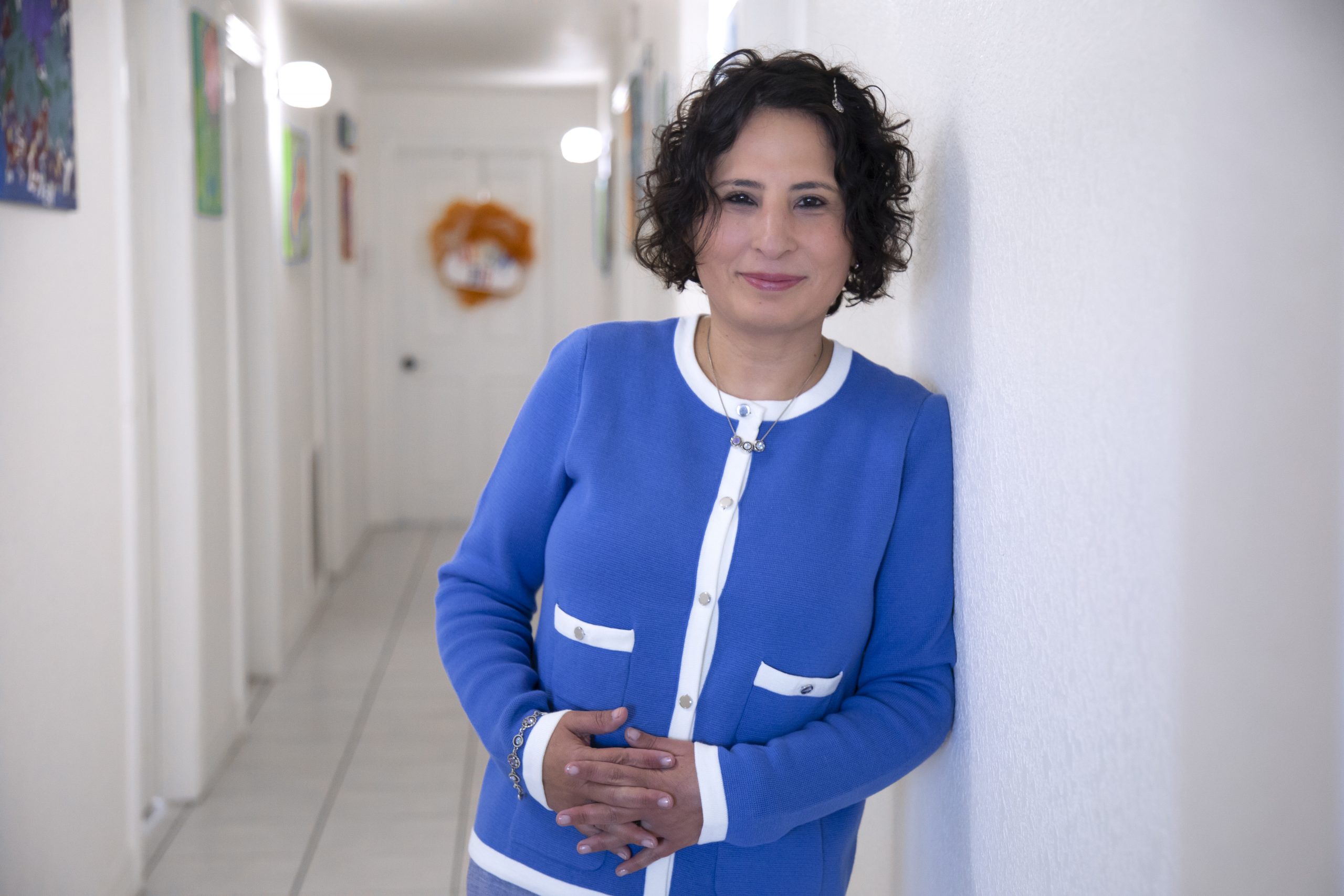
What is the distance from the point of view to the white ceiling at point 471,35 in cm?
479

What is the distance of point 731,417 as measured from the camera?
1.13 m

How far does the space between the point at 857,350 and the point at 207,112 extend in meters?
2.29

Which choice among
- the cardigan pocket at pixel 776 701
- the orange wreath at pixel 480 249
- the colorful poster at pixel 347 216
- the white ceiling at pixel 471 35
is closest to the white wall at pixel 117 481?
the cardigan pocket at pixel 776 701

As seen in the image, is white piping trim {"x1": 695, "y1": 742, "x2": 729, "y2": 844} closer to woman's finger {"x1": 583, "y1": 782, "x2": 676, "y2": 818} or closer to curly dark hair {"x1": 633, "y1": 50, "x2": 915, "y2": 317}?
woman's finger {"x1": 583, "y1": 782, "x2": 676, "y2": 818}

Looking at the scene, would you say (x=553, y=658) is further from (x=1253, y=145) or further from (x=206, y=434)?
(x=206, y=434)

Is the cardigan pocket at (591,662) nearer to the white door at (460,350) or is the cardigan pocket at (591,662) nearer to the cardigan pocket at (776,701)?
the cardigan pocket at (776,701)

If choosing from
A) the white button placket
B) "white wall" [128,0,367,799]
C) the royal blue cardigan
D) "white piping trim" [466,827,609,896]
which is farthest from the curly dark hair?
"white wall" [128,0,367,799]

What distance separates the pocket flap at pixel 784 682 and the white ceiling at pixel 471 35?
13.8 ft

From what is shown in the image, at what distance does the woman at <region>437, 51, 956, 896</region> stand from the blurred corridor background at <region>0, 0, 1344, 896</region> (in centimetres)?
7

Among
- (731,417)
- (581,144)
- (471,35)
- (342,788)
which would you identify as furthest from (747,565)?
(581,144)

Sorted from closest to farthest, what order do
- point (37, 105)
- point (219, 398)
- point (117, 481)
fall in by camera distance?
point (37, 105), point (117, 481), point (219, 398)

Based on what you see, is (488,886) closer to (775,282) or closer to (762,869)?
(762,869)

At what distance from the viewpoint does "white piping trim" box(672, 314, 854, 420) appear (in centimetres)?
113

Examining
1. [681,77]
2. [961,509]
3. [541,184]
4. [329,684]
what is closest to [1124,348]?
[961,509]
